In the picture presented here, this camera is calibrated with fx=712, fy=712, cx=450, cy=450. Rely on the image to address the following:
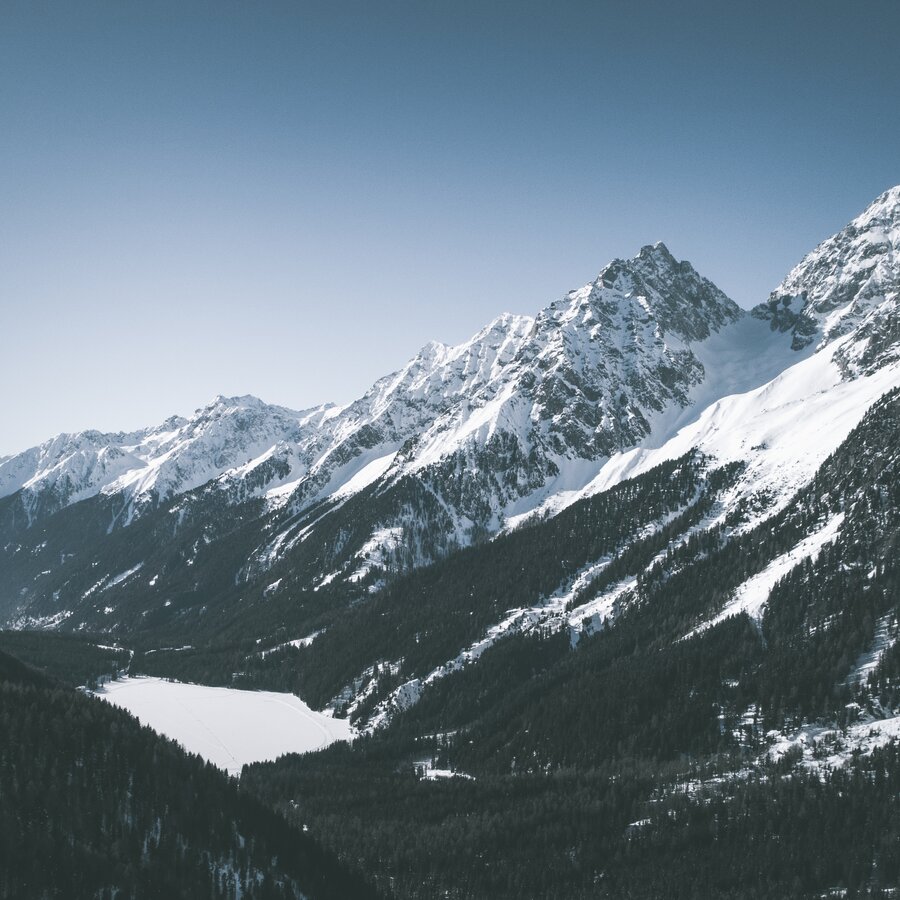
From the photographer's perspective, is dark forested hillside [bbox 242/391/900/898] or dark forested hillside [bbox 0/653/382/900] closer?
dark forested hillside [bbox 0/653/382/900]

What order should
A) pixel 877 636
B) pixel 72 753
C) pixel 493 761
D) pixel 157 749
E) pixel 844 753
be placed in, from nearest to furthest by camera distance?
pixel 72 753 < pixel 157 749 < pixel 844 753 < pixel 877 636 < pixel 493 761

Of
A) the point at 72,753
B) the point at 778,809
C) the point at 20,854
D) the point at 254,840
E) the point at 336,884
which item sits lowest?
the point at 778,809

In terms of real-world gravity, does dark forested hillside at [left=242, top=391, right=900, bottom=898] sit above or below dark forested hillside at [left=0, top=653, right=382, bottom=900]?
below

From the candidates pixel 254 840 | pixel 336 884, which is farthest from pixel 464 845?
pixel 254 840

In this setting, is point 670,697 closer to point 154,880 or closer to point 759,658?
point 759,658

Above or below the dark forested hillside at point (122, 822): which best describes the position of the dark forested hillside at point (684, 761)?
below

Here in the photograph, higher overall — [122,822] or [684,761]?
[122,822]

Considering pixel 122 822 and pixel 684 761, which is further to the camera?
pixel 684 761

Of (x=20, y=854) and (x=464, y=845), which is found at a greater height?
(x=20, y=854)

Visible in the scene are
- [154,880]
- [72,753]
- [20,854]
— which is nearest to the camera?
[20,854]

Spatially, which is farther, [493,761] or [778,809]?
[493,761]

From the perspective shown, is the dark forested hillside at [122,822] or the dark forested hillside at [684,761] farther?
the dark forested hillside at [684,761]
